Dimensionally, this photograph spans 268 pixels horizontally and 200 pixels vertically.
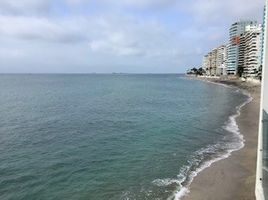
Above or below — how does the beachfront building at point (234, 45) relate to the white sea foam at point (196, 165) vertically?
above

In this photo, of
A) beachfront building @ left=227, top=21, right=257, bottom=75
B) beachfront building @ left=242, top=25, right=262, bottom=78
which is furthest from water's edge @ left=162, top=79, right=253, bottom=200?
beachfront building @ left=227, top=21, right=257, bottom=75

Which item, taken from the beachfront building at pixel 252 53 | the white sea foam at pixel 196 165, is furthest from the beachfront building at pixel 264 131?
the beachfront building at pixel 252 53

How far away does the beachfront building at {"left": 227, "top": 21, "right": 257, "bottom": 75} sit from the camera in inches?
6919

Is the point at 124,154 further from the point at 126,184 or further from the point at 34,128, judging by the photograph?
the point at 34,128

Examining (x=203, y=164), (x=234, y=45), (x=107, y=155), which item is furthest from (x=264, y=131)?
(x=234, y=45)

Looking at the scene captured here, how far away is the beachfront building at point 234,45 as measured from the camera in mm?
175750

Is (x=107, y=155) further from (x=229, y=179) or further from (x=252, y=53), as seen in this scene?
(x=252, y=53)

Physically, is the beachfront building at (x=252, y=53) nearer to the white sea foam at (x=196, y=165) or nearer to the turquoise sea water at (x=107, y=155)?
the turquoise sea water at (x=107, y=155)

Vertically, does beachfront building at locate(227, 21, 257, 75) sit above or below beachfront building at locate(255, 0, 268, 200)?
above

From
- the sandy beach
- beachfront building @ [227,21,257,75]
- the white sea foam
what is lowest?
the white sea foam

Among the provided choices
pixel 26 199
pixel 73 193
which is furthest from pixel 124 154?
pixel 26 199

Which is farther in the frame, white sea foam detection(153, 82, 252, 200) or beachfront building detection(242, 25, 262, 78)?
beachfront building detection(242, 25, 262, 78)

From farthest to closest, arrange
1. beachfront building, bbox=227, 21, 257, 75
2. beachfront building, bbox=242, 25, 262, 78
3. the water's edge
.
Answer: beachfront building, bbox=227, 21, 257, 75, beachfront building, bbox=242, 25, 262, 78, the water's edge

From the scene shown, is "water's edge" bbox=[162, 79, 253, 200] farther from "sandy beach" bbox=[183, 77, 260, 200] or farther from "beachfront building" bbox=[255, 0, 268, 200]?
"beachfront building" bbox=[255, 0, 268, 200]
